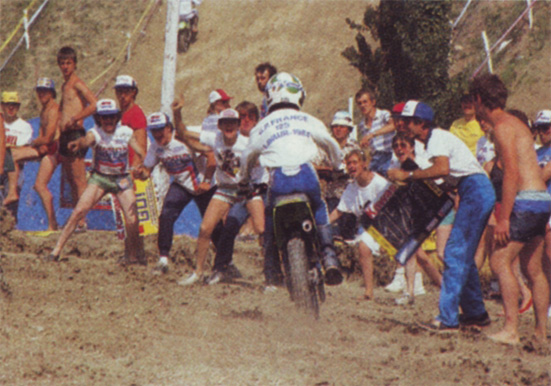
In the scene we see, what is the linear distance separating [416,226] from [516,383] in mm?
2230

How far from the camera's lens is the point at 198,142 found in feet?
34.3

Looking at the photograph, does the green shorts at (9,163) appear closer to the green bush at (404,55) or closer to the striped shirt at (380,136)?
the striped shirt at (380,136)

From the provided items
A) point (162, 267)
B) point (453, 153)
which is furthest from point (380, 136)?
point (453, 153)

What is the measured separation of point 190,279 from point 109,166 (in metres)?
1.81

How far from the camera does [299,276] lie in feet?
23.3

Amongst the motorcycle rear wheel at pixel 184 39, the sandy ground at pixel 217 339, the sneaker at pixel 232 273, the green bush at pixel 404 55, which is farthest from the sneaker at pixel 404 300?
the motorcycle rear wheel at pixel 184 39

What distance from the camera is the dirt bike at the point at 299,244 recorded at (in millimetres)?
7117

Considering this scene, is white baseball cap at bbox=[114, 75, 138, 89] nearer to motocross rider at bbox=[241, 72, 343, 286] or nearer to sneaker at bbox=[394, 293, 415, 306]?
motocross rider at bbox=[241, 72, 343, 286]

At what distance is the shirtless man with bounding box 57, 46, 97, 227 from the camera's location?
38.2 ft

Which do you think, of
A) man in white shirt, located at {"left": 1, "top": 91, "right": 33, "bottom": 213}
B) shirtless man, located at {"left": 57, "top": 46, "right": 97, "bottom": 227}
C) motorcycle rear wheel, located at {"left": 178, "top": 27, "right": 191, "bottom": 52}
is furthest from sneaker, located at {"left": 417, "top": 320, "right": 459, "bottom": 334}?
motorcycle rear wheel, located at {"left": 178, "top": 27, "right": 191, "bottom": 52}

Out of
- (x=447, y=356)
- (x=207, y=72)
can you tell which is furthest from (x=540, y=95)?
(x=207, y=72)

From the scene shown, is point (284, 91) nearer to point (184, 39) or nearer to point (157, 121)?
point (157, 121)

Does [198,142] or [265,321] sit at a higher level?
[198,142]

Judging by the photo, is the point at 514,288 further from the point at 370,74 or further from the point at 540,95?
the point at 540,95
